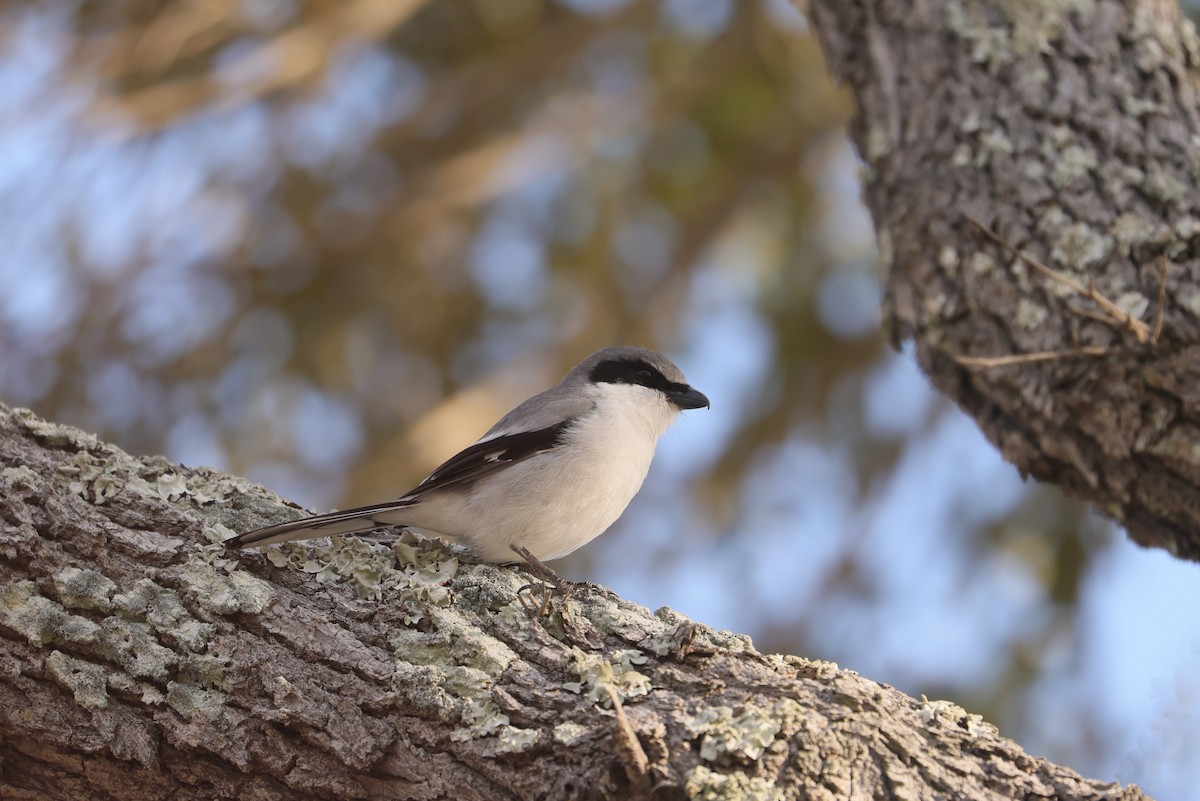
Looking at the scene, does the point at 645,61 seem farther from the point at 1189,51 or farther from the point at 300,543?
the point at 300,543

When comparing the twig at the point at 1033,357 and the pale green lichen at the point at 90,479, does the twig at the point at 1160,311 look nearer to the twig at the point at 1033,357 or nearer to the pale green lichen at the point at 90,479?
the twig at the point at 1033,357

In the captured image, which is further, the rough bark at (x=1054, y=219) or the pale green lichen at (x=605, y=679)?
the rough bark at (x=1054, y=219)

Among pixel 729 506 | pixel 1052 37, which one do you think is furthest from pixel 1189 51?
pixel 729 506

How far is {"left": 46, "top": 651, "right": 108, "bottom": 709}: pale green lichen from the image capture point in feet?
8.14

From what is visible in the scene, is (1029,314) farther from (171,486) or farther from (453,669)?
(171,486)

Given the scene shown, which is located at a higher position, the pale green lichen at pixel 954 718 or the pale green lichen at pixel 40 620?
the pale green lichen at pixel 954 718

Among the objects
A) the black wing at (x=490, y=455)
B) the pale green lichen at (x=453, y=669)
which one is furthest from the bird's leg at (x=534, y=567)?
the pale green lichen at (x=453, y=669)

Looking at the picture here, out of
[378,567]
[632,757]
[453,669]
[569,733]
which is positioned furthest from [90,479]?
[632,757]

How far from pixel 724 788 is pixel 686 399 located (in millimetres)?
2333

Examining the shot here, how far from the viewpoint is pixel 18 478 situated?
9.25 ft

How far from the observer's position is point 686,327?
7.06 m

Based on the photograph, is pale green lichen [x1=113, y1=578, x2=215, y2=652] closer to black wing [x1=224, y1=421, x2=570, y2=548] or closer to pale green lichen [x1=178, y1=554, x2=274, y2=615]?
pale green lichen [x1=178, y1=554, x2=274, y2=615]

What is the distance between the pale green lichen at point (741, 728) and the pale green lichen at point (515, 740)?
1.11 feet

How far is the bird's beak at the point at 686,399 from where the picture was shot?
438cm
